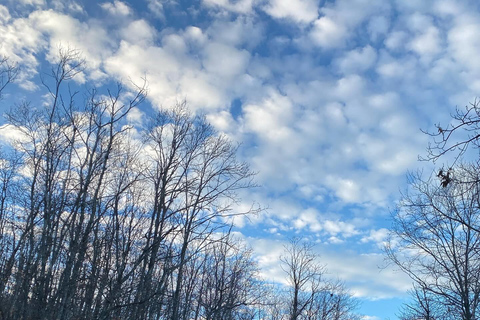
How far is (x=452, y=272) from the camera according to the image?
65.1ft

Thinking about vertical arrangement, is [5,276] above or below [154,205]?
below

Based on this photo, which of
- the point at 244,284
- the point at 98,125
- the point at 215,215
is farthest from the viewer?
the point at 244,284

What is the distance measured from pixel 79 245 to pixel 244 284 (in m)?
14.8

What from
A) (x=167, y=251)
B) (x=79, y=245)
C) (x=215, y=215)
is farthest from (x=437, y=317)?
(x=79, y=245)

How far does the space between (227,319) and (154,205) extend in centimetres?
1439

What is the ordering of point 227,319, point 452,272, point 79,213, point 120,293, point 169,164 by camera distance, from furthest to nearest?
point 227,319 < point 452,272 < point 169,164 < point 79,213 < point 120,293

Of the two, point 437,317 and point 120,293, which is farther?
point 437,317

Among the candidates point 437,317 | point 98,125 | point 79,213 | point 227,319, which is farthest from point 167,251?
point 437,317

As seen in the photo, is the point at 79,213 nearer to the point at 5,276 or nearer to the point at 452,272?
the point at 5,276

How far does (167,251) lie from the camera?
546 inches

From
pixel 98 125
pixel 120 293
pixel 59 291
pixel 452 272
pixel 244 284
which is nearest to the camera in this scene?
pixel 59 291

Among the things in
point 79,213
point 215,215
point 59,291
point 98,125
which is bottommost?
point 59,291

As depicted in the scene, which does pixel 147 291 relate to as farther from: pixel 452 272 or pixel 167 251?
pixel 452 272

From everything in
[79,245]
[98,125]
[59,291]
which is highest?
[98,125]
